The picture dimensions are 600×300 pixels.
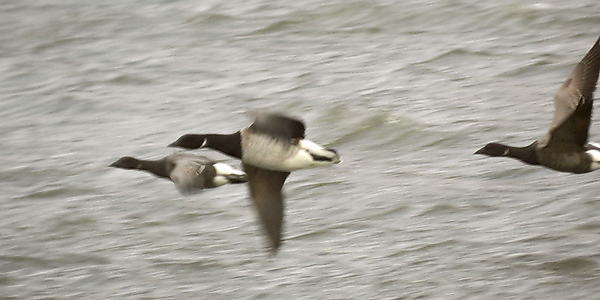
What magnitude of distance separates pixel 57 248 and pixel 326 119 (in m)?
3.64

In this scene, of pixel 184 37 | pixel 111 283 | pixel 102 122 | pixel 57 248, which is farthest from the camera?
pixel 184 37

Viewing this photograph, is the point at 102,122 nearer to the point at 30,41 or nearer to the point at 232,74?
the point at 232,74

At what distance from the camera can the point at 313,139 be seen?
42.4 feet

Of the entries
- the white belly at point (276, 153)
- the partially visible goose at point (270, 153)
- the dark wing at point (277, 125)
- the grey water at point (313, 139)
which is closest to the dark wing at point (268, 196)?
the partially visible goose at point (270, 153)

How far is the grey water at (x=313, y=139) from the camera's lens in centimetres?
989

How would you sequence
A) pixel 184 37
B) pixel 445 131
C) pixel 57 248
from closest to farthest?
pixel 57 248
pixel 445 131
pixel 184 37

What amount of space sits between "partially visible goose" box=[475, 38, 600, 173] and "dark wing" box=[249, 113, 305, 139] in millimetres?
1788

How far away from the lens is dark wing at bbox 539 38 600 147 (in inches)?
Result: 306

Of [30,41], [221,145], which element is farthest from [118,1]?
[221,145]

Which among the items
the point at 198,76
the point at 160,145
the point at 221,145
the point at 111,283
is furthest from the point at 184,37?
the point at 221,145

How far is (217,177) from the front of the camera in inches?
315

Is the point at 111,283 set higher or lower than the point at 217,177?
lower

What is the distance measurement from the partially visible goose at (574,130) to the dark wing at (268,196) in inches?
74.3

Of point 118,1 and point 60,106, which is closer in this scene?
point 60,106
